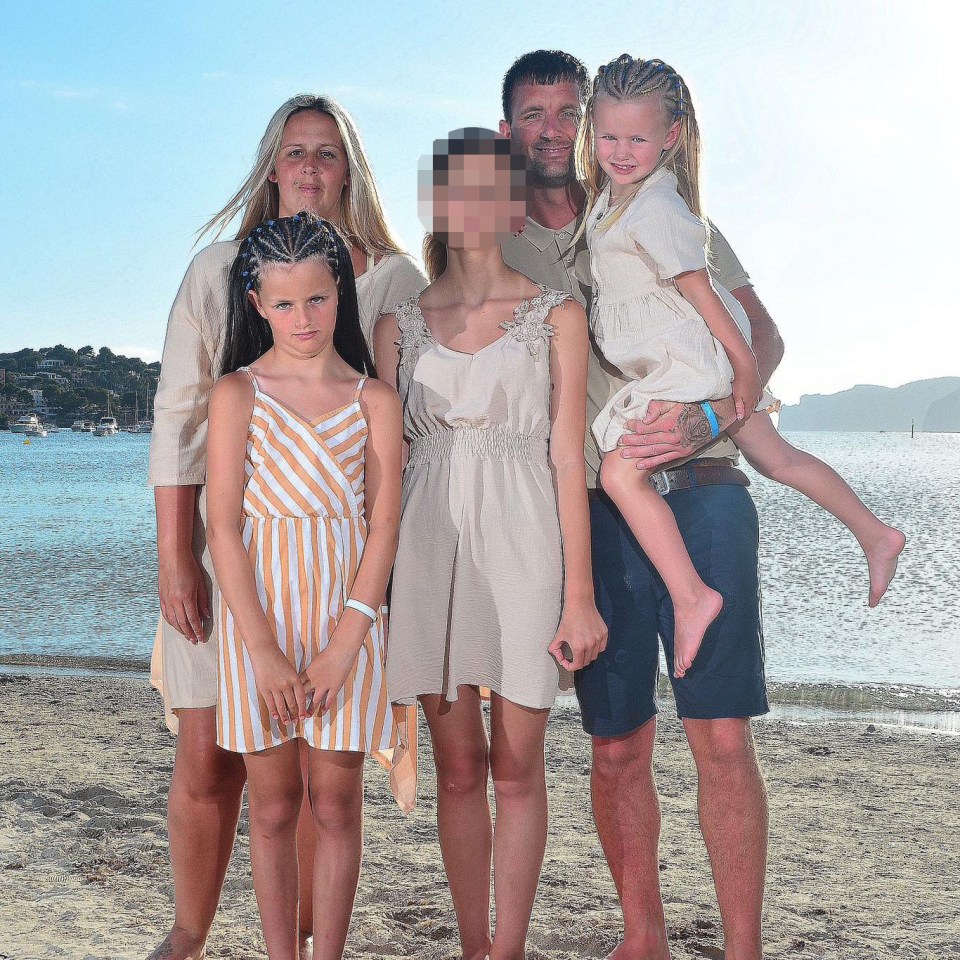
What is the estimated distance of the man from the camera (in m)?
2.51

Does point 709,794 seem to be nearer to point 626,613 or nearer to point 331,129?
point 626,613

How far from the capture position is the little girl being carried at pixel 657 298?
8.06ft

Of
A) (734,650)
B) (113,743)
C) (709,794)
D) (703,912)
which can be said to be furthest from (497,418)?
(113,743)

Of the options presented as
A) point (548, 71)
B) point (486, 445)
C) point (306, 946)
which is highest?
point (548, 71)

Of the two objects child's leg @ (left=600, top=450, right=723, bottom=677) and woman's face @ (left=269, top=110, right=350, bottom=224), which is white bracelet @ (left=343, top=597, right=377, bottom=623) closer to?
child's leg @ (left=600, top=450, right=723, bottom=677)

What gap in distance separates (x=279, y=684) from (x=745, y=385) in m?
1.35

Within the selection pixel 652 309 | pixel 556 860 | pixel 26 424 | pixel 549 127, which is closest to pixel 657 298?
pixel 652 309

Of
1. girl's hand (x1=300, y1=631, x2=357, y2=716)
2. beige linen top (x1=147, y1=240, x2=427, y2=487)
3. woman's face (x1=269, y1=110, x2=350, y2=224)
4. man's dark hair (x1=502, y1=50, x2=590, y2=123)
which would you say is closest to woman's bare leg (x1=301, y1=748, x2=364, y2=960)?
girl's hand (x1=300, y1=631, x2=357, y2=716)

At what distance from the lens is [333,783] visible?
2.36m

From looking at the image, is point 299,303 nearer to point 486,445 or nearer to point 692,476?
point 486,445

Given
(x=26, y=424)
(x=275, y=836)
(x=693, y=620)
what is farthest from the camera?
(x=26, y=424)

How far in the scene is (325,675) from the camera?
2291 millimetres

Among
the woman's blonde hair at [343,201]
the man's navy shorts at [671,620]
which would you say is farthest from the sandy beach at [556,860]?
the woman's blonde hair at [343,201]

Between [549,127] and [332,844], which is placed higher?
[549,127]
